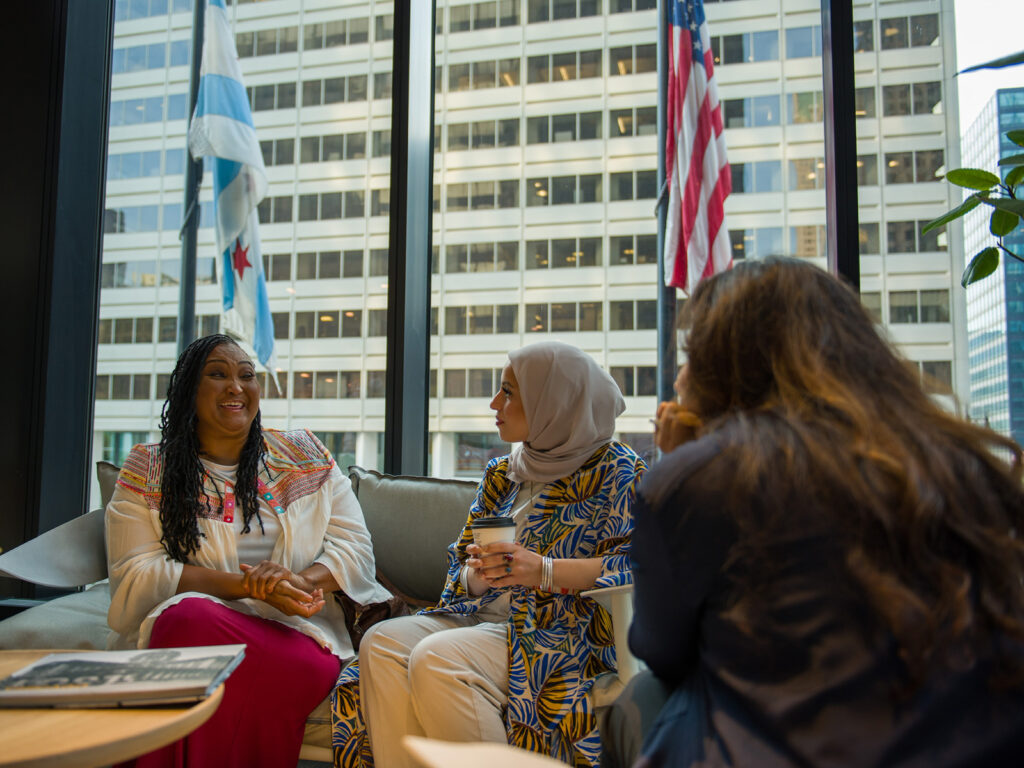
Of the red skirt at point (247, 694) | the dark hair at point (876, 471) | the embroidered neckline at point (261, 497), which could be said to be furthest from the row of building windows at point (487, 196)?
the dark hair at point (876, 471)

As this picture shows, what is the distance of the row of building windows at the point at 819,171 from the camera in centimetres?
270

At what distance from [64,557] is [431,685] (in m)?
1.39

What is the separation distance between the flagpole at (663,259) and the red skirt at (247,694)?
1.65 meters

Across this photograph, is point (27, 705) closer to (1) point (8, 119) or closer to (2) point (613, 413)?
(2) point (613, 413)

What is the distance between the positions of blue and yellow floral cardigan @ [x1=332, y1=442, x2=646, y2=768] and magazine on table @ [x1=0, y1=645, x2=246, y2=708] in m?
0.64

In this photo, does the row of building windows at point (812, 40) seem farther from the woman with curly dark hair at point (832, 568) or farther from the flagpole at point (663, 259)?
the woman with curly dark hair at point (832, 568)

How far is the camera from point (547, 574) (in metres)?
1.83

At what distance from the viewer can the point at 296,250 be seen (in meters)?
3.46

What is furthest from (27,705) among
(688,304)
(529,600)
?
(688,304)

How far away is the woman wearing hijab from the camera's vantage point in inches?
69.3

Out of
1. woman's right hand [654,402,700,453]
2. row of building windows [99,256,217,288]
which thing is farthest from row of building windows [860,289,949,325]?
row of building windows [99,256,217,288]

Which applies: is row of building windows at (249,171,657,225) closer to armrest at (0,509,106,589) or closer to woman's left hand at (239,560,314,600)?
armrest at (0,509,106,589)

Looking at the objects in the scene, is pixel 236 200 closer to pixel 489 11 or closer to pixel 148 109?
pixel 148 109

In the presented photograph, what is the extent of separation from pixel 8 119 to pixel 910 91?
340 cm
